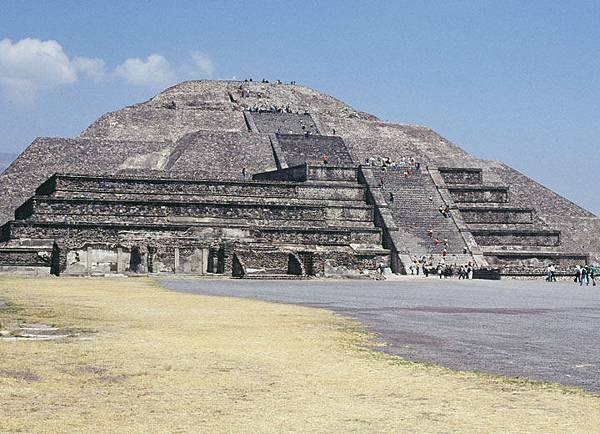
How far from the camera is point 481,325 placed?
12.9 meters

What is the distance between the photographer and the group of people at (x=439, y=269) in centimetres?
3456

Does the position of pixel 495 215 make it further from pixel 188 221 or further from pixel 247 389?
pixel 247 389

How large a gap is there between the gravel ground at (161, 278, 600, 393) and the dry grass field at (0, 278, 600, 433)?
1.84 ft

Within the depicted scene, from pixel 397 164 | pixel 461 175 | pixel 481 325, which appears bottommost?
pixel 481 325

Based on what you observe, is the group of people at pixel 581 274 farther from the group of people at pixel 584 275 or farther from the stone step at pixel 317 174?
the stone step at pixel 317 174

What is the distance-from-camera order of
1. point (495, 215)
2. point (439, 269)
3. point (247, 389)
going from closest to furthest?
point (247, 389) < point (439, 269) < point (495, 215)

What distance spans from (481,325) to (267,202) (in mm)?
24970

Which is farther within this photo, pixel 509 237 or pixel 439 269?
pixel 509 237

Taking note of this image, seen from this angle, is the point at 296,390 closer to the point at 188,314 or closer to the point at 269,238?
the point at 188,314

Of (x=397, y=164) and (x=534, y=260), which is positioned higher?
(x=397, y=164)

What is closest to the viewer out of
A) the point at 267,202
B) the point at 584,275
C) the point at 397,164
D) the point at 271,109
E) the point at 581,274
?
the point at 581,274

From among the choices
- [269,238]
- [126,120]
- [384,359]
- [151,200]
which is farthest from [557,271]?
[384,359]

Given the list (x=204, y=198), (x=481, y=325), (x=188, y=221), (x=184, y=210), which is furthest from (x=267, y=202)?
(x=481, y=325)

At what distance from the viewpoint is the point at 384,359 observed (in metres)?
8.85
